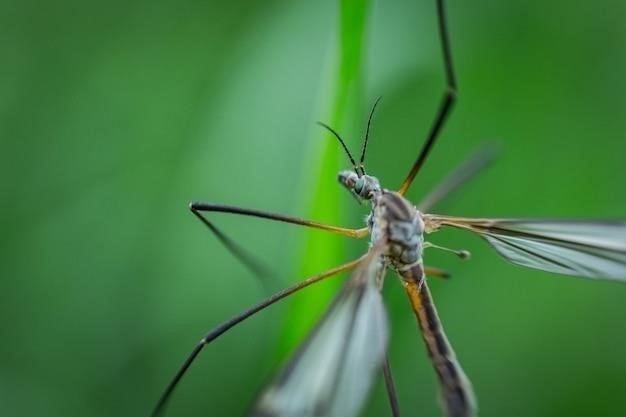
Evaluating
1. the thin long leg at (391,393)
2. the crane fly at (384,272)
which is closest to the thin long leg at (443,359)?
the crane fly at (384,272)

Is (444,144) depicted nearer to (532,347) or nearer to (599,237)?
(532,347)

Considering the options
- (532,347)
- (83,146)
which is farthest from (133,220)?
(532,347)

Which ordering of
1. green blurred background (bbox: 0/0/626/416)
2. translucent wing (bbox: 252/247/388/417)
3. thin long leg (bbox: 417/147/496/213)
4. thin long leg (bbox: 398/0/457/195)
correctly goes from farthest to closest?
green blurred background (bbox: 0/0/626/416), thin long leg (bbox: 417/147/496/213), thin long leg (bbox: 398/0/457/195), translucent wing (bbox: 252/247/388/417)

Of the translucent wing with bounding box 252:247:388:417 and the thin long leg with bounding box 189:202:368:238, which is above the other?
the thin long leg with bounding box 189:202:368:238

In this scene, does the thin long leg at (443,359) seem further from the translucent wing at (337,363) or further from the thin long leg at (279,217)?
the translucent wing at (337,363)

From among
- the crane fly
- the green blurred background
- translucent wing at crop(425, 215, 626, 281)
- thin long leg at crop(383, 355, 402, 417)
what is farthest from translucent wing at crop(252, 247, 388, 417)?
the green blurred background

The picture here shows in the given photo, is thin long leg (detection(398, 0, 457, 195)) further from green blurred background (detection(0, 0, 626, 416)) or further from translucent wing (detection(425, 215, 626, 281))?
green blurred background (detection(0, 0, 626, 416))

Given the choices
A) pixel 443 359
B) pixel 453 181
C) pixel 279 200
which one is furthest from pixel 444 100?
pixel 279 200
